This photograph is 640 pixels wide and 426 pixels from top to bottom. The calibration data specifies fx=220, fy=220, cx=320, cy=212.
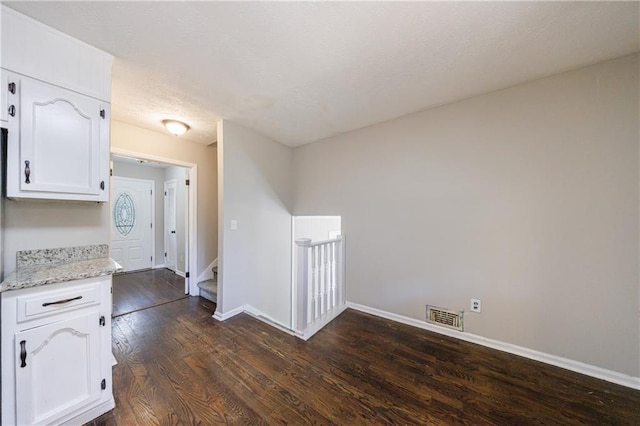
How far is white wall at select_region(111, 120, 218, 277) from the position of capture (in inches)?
112

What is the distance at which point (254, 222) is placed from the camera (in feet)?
10.3

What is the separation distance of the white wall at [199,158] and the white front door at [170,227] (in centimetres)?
152

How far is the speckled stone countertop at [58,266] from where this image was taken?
118 centimetres

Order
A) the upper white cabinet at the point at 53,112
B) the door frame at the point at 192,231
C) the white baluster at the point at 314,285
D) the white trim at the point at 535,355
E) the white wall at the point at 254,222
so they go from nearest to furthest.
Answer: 1. the upper white cabinet at the point at 53,112
2. the white trim at the point at 535,355
3. the white baluster at the point at 314,285
4. the white wall at the point at 254,222
5. the door frame at the point at 192,231

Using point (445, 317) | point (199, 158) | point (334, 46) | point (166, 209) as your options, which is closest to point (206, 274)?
point (199, 158)

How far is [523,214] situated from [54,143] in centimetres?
359

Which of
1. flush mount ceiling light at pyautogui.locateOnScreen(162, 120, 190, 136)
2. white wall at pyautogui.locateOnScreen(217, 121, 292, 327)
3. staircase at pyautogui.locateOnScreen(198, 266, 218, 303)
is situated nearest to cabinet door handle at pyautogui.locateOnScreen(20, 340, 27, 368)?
white wall at pyautogui.locateOnScreen(217, 121, 292, 327)

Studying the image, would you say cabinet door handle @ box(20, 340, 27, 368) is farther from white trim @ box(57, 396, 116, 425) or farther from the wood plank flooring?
the wood plank flooring

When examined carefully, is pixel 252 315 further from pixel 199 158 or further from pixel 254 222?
Result: pixel 199 158

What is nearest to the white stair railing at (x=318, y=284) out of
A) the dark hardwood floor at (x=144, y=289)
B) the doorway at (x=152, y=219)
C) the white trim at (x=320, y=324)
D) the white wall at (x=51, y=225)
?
the white trim at (x=320, y=324)

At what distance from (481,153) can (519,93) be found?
57cm

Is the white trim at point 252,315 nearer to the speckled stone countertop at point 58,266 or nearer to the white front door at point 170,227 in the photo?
the speckled stone countertop at point 58,266

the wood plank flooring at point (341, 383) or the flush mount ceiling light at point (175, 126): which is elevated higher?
the flush mount ceiling light at point (175, 126)

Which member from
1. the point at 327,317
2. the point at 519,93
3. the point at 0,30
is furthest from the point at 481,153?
the point at 0,30
